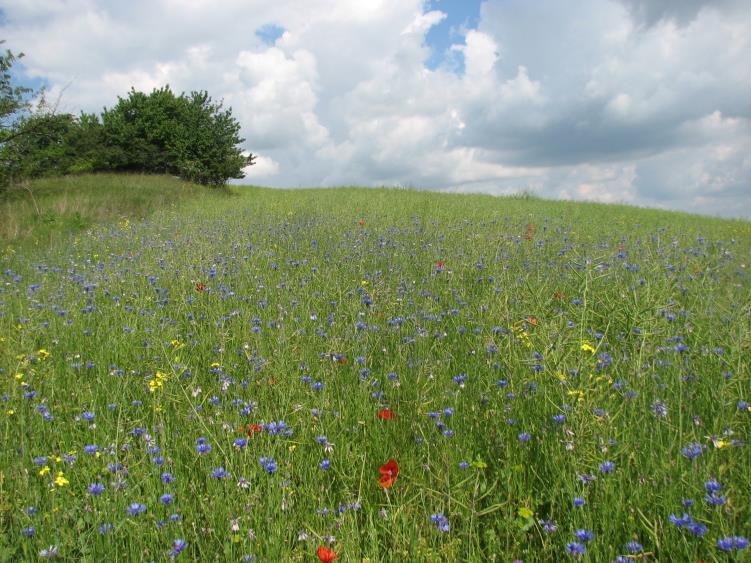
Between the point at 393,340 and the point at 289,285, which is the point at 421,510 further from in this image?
the point at 289,285

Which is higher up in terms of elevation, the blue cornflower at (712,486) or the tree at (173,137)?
the tree at (173,137)

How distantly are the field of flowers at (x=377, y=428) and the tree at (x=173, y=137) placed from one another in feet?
A: 76.8

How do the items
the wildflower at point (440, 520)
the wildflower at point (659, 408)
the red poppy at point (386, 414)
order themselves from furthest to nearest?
the red poppy at point (386, 414) < the wildflower at point (659, 408) < the wildflower at point (440, 520)

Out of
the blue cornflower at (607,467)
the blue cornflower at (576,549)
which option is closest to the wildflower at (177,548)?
the blue cornflower at (576,549)

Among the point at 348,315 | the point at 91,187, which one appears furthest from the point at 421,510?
the point at 91,187

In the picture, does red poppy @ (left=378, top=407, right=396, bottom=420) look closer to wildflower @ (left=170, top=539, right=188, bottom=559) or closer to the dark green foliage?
wildflower @ (left=170, top=539, right=188, bottom=559)

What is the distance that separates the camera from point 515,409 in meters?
2.53

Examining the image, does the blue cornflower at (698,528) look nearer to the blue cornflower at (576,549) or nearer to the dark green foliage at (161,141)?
the blue cornflower at (576,549)

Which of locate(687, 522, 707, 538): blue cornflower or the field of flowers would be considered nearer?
locate(687, 522, 707, 538): blue cornflower

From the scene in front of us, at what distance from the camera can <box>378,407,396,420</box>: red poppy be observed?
8.38 feet

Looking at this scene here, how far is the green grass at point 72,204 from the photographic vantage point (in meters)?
12.1

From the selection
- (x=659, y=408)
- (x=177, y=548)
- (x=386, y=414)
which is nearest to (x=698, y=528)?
(x=659, y=408)

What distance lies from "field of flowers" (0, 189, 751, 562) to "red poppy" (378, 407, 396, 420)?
3cm

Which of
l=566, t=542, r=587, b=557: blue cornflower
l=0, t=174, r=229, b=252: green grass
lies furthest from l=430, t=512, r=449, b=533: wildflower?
l=0, t=174, r=229, b=252: green grass
